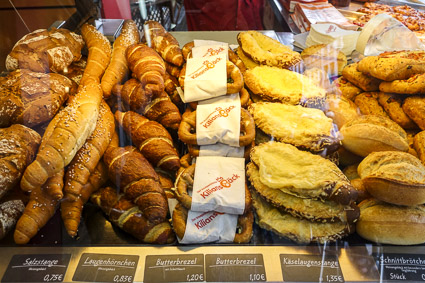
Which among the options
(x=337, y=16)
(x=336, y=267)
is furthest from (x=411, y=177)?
(x=337, y=16)

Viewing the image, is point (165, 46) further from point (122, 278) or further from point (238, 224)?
point (122, 278)

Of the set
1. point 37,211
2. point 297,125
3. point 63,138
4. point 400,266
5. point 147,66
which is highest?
point 147,66

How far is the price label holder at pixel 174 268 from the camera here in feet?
3.99

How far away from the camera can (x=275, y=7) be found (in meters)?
3.40

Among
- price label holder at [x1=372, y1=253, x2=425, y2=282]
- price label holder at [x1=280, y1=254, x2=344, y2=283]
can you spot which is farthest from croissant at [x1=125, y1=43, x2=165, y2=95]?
price label holder at [x1=372, y1=253, x2=425, y2=282]

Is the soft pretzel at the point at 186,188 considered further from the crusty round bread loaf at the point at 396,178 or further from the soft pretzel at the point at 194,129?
the crusty round bread loaf at the point at 396,178

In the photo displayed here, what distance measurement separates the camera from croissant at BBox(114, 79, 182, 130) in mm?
1676

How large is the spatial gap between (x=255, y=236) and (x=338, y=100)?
1042 millimetres

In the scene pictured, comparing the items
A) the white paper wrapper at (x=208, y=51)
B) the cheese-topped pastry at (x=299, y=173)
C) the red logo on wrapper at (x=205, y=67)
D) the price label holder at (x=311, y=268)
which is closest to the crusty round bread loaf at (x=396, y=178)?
the cheese-topped pastry at (x=299, y=173)

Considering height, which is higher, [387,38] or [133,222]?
[387,38]

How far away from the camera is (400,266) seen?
1268 mm

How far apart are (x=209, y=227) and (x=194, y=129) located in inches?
21.0

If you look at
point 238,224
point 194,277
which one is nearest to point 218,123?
point 238,224

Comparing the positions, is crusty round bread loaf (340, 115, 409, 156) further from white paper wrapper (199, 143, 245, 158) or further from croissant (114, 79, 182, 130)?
croissant (114, 79, 182, 130)
